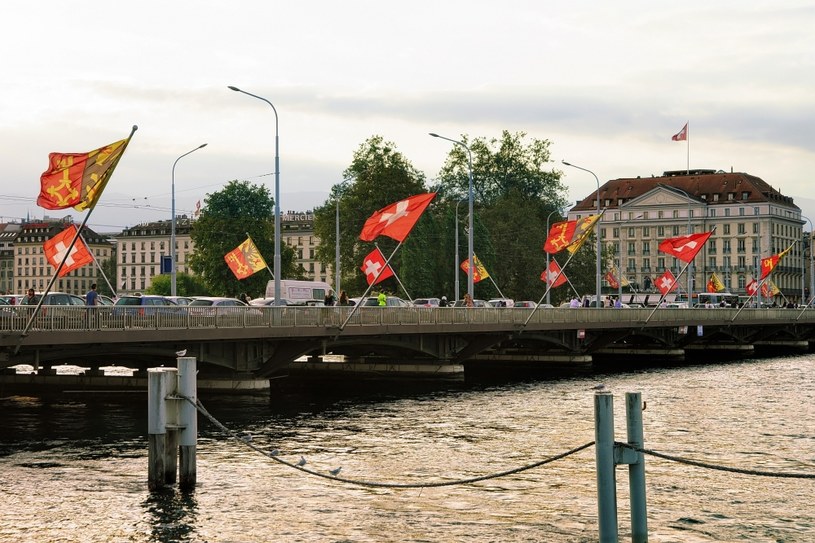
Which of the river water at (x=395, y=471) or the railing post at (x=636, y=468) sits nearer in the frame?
the railing post at (x=636, y=468)

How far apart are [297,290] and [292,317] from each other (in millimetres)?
43666

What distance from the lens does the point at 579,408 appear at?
42.2 metres

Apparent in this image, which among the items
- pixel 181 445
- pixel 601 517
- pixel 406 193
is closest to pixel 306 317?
pixel 181 445

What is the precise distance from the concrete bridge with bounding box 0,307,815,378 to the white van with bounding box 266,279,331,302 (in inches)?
771

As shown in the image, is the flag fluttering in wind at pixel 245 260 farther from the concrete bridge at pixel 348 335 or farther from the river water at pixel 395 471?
the river water at pixel 395 471

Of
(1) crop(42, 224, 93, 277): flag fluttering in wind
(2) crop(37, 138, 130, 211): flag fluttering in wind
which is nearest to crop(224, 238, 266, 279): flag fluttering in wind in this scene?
(1) crop(42, 224, 93, 277): flag fluttering in wind

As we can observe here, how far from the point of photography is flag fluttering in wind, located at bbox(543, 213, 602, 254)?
58844mm

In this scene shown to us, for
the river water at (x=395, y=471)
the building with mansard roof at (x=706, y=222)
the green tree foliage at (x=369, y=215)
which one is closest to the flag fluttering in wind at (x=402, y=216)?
the river water at (x=395, y=471)

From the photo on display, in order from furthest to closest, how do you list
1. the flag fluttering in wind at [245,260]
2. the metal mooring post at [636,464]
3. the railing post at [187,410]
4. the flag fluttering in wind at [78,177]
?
the flag fluttering in wind at [245,260]
the flag fluttering in wind at [78,177]
the railing post at [187,410]
the metal mooring post at [636,464]

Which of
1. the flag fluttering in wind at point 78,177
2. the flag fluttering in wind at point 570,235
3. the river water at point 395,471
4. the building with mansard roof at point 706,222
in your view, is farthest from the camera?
the building with mansard roof at point 706,222

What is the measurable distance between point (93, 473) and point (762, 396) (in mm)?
30740

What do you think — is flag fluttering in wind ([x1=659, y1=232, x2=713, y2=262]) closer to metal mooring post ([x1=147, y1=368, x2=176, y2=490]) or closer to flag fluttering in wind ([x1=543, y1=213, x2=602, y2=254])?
flag fluttering in wind ([x1=543, y1=213, x2=602, y2=254])

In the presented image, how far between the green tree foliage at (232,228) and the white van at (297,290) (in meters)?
22.9

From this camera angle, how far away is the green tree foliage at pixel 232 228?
116 m
